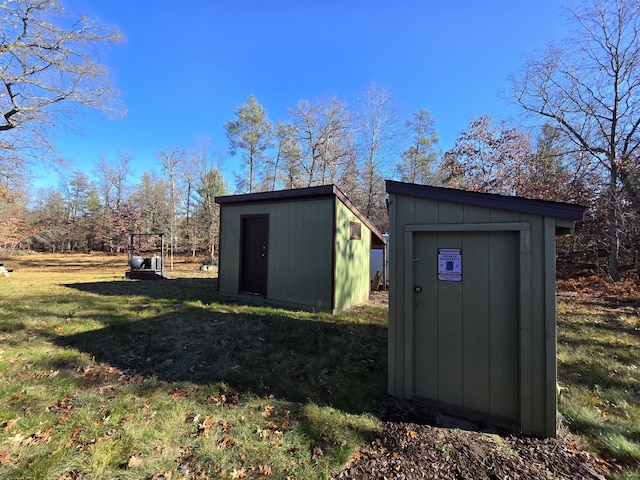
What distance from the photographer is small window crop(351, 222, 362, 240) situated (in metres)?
6.98

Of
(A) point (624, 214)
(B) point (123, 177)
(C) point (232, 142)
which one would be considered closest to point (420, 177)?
(A) point (624, 214)

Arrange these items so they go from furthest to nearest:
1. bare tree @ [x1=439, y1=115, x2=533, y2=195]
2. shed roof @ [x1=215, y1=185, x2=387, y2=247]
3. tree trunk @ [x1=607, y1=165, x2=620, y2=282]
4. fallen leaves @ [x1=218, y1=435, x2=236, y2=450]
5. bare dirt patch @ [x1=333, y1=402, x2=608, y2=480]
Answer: bare tree @ [x1=439, y1=115, x2=533, y2=195]
tree trunk @ [x1=607, y1=165, x2=620, y2=282]
shed roof @ [x1=215, y1=185, x2=387, y2=247]
fallen leaves @ [x1=218, y1=435, x2=236, y2=450]
bare dirt patch @ [x1=333, y1=402, x2=608, y2=480]

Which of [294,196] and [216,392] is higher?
[294,196]

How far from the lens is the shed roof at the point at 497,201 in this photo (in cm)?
216

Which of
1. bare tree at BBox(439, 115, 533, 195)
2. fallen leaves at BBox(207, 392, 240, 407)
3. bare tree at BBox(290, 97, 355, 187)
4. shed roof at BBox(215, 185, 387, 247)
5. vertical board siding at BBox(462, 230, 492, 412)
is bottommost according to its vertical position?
fallen leaves at BBox(207, 392, 240, 407)

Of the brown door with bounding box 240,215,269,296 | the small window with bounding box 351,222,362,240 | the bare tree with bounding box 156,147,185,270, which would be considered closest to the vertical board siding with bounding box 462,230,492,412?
the small window with bounding box 351,222,362,240

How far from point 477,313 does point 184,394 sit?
2.84m

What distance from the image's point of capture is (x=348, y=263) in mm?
6672

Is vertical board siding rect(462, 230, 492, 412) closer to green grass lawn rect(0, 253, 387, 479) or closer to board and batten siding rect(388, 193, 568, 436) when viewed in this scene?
board and batten siding rect(388, 193, 568, 436)

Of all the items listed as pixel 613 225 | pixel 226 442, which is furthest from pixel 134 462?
pixel 613 225

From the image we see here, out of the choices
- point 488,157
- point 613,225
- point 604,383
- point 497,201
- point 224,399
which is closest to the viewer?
point 497,201

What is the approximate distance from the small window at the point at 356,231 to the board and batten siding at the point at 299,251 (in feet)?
3.34

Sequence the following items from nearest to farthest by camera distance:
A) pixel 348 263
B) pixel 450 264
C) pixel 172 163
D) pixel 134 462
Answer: pixel 134 462 < pixel 450 264 < pixel 348 263 < pixel 172 163

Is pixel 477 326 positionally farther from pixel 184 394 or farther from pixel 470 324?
pixel 184 394
